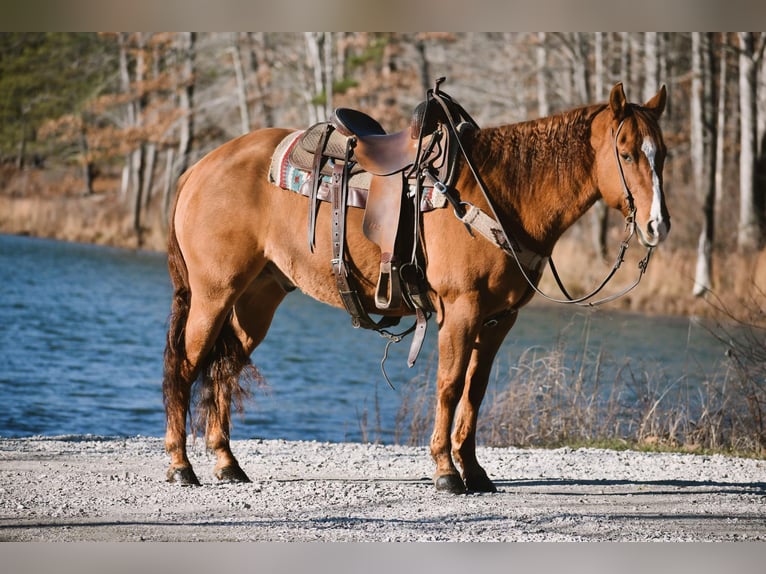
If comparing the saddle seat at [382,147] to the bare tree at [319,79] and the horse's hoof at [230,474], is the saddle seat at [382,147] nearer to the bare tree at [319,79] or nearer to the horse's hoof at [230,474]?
the horse's hoof at [230,474]

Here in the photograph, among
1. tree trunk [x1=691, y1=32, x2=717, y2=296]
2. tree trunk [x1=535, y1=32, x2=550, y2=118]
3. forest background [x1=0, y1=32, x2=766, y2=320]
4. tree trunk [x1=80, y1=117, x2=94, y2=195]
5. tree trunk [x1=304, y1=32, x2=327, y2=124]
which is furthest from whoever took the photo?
tree trunk [x1=80, y1=117, x2=94, y2=195]

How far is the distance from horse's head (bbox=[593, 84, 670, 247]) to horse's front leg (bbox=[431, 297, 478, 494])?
86 cm

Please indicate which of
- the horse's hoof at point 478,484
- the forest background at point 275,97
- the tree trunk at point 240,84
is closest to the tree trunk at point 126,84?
the forest background at point 275,97

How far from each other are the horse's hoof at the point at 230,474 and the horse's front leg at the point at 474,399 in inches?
46.6

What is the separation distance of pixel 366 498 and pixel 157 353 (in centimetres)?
944

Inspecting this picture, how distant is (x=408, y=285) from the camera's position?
5.05 meters

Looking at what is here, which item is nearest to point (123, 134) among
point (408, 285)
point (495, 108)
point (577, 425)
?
point (495, 108)

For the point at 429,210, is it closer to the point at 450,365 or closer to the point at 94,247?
the point at 450,365

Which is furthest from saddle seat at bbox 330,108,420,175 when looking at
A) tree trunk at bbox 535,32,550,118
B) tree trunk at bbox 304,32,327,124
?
tree trunk at bbox 304,32,327,124

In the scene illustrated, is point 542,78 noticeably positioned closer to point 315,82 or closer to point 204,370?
point 315,82

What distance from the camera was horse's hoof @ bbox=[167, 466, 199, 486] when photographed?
5.38 m

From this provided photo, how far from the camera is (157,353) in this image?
14.1 meters

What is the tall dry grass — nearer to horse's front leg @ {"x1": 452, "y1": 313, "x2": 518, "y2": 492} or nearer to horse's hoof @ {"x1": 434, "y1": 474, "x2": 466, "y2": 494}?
horse's front leg @ {"x1": 452, "y1": 313, "x2": 518, "y2": 492}

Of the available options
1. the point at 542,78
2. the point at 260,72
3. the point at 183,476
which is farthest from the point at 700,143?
the point at 183,476
